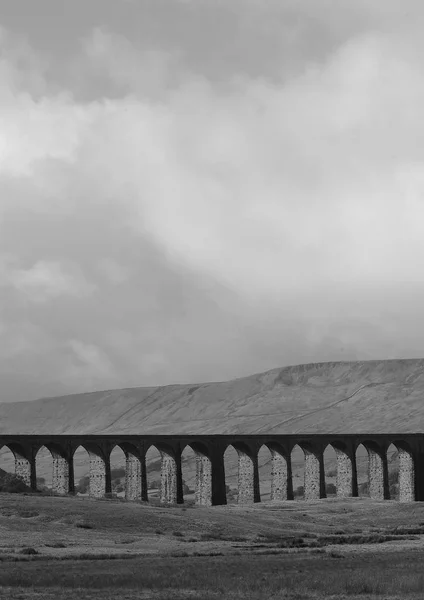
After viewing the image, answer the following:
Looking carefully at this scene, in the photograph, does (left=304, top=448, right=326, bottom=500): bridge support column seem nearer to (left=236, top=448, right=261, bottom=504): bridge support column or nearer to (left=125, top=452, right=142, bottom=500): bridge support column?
(left=236, top=448, right=261, bottom=504): bridge support column

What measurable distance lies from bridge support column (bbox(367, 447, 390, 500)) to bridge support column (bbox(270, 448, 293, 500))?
38.7 ft

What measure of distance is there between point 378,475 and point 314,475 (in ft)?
30.1

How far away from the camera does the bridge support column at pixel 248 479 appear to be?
300 ft

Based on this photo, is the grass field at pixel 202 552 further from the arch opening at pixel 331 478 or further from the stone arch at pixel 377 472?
the arch opening at pixel 331 478

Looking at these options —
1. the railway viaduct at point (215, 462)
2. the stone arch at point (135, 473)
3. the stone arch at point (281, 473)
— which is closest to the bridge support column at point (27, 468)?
the railway viaduct at point (215, 462)

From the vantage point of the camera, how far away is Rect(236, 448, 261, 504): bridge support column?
300 feet

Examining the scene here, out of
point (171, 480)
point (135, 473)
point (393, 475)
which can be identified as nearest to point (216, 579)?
point (135, 473)

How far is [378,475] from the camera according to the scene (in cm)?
10444

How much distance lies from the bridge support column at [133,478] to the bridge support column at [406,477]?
113ft

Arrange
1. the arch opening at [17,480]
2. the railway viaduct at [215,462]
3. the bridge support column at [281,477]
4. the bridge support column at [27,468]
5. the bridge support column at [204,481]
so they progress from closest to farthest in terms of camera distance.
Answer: the arch opening at [17,480] < the bridge support column at [27,468] < the railway viaduct at [215,462] < the bridge support column at [204,481] < the bridge support column at [281,477]

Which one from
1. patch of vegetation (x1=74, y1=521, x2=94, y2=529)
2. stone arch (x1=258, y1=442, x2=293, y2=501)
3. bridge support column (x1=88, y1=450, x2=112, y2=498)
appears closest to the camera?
patch of vegetation (x1=74, y1=521, x2=94, y2=529)

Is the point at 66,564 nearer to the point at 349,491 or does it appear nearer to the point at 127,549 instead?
the point at 127,549

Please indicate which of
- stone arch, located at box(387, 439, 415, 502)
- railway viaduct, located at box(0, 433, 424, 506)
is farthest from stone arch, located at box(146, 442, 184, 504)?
stone arch, located at box(387, 439, 415, 502)

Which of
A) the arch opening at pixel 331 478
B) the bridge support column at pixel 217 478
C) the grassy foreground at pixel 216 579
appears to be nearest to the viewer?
the grassy foreground at pixel 216 579
